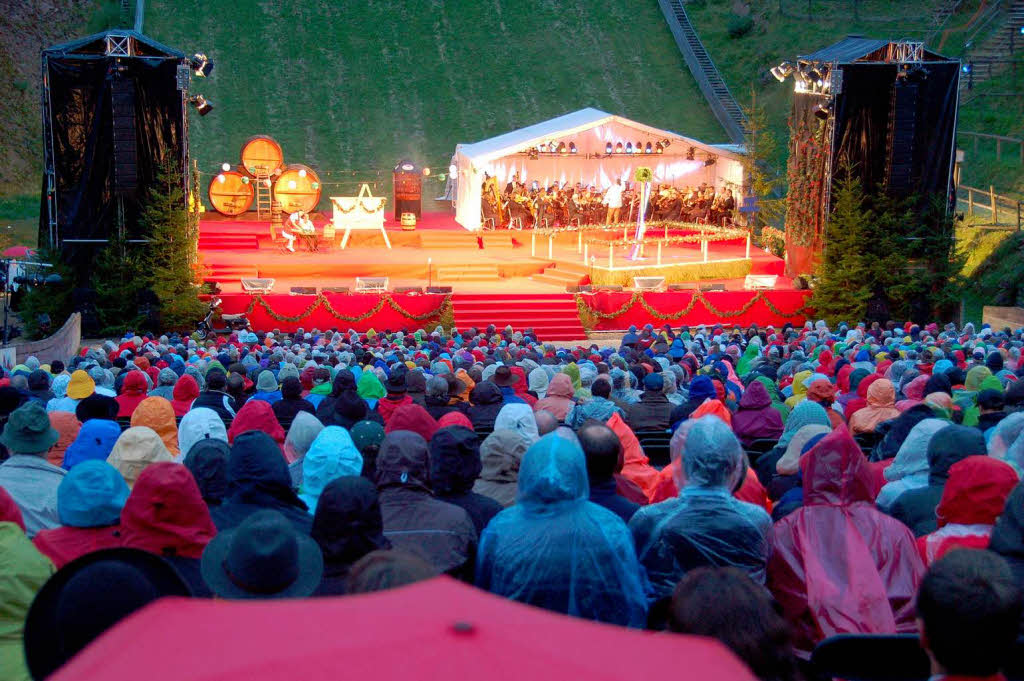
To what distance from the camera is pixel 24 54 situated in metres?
38.0

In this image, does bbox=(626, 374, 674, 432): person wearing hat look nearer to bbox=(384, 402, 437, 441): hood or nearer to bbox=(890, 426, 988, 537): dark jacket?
bbox=(384, 402, 437, 441): hood

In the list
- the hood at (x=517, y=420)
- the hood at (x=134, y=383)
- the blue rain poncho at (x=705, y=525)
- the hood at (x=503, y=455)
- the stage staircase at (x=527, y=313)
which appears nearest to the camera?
the blue rain poncho at (x=705, y=525)

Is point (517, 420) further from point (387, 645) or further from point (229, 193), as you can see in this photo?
point (229, 193)

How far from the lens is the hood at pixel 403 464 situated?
13.5 ft

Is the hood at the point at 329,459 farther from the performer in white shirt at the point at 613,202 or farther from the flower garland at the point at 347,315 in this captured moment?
the performer in white shirt at the point at 613,202

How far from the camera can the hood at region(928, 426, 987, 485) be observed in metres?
4.55

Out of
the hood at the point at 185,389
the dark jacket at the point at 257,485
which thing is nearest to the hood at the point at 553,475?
the dark jacket at the point at 257,485

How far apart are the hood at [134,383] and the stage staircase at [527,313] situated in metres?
9.77

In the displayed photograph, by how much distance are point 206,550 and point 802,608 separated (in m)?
1.98

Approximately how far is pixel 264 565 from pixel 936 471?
118 inches

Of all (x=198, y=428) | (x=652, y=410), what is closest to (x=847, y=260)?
(x=652, y=410)

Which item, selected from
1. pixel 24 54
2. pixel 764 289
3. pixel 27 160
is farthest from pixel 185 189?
pixel 24 54

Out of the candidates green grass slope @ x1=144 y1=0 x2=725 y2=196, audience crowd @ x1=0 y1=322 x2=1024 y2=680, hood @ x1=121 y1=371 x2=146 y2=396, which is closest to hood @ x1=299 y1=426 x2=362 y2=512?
audience crowd @ x1=0 y1=322 x2=1024 y2=680

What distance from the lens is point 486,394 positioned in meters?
8.04
